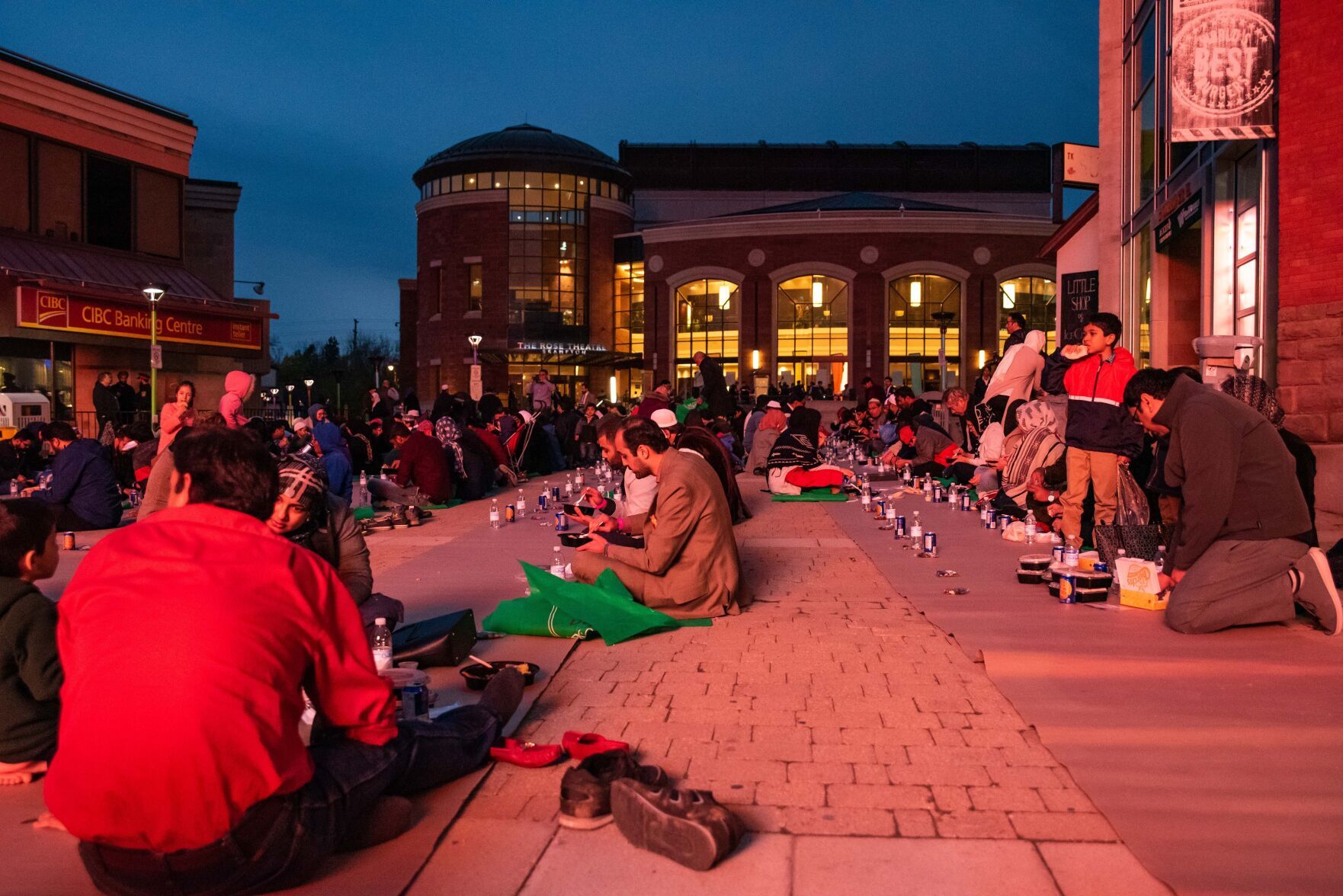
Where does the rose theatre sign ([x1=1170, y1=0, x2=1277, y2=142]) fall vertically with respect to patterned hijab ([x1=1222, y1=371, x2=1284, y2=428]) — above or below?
above

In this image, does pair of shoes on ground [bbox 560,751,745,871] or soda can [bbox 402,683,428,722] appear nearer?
pair of shoes on ground [bbox 560,751,745,871]

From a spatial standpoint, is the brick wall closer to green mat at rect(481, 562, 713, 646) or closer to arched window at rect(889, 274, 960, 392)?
green mat at rect(481, 562, 713, 646)

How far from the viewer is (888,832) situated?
155 inches

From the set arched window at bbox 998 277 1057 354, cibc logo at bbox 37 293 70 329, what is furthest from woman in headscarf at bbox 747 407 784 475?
arched window at bbox 998 277 1057 354

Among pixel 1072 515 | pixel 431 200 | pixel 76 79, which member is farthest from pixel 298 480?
pixel 431 200

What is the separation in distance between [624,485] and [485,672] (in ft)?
20.6

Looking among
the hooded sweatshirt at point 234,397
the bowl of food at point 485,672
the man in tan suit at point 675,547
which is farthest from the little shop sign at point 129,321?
the bowl of food at point 485,672

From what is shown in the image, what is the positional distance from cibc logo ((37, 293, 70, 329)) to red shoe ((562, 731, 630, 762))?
2590cm

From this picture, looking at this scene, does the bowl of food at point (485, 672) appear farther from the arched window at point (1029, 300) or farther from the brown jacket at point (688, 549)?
the arched window at point (1029, 300)

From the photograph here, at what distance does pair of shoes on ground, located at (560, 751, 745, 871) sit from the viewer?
365 cm

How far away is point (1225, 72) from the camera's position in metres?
12.5

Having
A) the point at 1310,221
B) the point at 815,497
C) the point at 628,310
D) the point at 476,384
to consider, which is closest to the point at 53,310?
the point at 476,384

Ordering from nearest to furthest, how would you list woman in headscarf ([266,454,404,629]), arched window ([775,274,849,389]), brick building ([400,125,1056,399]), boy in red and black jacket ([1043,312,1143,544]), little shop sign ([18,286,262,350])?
woman in headscarf ([266,454,404,629]), boy in red and black jacket ([1043,312,1143,544]), little shop sign ([18,286,262,350]), brick building ([400,125,1056,399]), arched window ([775,274,849,389])

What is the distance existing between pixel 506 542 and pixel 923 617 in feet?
18.2
